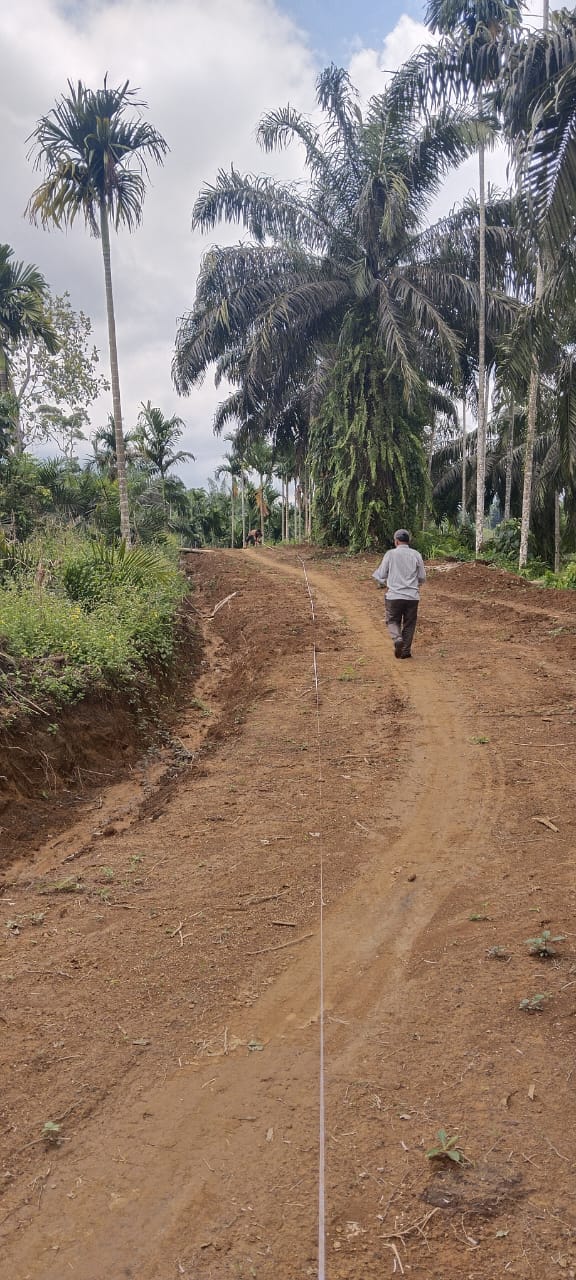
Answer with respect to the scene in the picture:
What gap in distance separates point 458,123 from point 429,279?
3.30 meters

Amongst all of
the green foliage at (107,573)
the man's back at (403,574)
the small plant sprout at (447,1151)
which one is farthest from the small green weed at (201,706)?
the small plant sprout at (447,1151)

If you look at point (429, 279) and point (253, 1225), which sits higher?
point (429, 279)

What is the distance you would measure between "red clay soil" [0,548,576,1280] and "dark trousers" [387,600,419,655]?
2464mm

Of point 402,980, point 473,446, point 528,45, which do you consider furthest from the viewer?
point 473,446

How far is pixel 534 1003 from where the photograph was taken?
10.2 ft

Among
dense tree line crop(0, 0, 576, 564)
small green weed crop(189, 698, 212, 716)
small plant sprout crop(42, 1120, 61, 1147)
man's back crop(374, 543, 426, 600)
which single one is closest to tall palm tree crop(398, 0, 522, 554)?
dense tree line crop(0, 0, 576, 564)

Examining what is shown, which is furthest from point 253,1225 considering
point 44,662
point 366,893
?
point 44,662

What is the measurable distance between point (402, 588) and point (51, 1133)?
7098 millimetres

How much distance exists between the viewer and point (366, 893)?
4.24 meters

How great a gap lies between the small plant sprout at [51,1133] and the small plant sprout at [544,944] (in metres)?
2.02

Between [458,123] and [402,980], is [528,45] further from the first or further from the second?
[402,980]

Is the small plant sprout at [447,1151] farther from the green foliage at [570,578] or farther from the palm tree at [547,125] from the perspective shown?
the green foliage at [570,578]

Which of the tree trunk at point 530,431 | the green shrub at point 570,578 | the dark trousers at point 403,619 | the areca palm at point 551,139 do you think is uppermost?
the areca palm at point 551,139

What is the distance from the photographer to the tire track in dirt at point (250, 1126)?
2250mm
